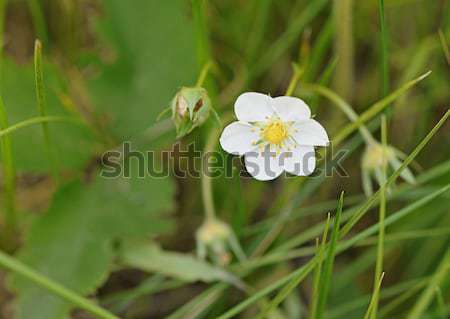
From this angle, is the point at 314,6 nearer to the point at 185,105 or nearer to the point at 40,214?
the point at 185,105

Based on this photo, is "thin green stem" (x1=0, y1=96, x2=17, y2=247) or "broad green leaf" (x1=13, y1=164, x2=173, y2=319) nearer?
"thin green stem" (x1=0, y1=96, x2=17, y2=247)

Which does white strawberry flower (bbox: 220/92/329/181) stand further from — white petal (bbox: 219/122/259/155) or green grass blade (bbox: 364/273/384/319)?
green grass blade (bbox: 364/273/384/319)

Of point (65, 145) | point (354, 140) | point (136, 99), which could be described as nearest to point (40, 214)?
point (65, 145)

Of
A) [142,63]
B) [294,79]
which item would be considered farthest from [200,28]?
[142,63]

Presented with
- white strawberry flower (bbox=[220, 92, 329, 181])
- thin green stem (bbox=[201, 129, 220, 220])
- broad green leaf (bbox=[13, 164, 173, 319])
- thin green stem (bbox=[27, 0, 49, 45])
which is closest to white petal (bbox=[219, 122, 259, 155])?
white strawberry flower (bbox=[220, 92, 329, 181])

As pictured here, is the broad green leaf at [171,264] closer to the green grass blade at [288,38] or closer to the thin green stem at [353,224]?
the thin green stem at [353,224]

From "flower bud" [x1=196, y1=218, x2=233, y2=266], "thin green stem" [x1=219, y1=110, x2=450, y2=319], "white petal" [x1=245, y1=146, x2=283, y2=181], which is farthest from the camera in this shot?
"flower bud" [x1=196, y1=218, x2=233, y2=266]
